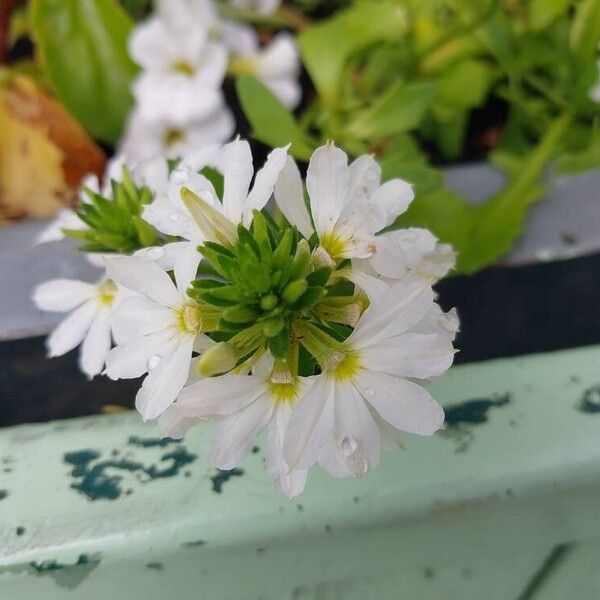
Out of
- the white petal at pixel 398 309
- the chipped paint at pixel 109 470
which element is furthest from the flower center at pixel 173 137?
the white petal at pixel 398 309

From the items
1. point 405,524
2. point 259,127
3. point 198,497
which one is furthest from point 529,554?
point 259,127

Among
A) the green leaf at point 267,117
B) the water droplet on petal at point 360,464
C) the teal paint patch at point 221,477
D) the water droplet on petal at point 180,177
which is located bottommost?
the teal paint patch at point 221,477

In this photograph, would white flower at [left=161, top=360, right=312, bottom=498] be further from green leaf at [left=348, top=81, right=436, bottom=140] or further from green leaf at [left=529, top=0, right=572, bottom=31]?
green leaf at [left=529, top=0, right=572, bottom=31]

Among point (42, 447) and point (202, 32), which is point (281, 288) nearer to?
point (42, 447)

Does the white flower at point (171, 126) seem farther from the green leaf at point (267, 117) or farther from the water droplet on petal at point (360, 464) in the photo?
the water droplet on petal at point (360, 464)

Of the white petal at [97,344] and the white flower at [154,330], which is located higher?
the white flower at [154,330]

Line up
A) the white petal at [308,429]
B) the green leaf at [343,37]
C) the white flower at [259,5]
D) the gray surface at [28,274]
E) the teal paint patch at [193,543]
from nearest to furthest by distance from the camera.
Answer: the white petal at [308,429] → the teal paint patch at [193,543] → the gray surface at [28,274] → the green leaf at [343,37] → the white flower at [259,5]

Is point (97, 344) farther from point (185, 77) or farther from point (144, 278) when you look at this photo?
point (185, 77)
